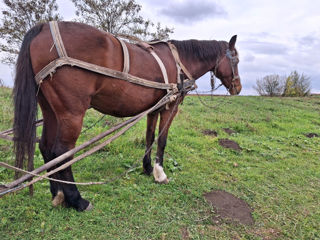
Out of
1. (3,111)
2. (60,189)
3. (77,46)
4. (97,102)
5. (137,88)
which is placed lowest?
(60,189)

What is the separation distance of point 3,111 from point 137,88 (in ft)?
15.9

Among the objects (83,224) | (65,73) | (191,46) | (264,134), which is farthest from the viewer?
(264,134)

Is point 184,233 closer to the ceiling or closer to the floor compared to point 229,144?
closer to the floor

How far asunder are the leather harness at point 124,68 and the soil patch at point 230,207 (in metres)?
1.62

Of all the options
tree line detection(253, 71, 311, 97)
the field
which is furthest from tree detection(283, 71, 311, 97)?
the field

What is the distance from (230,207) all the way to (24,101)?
→ 9.07 feet

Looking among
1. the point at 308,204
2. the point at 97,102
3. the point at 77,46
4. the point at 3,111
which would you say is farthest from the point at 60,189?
the point at 3,111

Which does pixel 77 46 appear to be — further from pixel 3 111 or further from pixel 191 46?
pixel 3 111

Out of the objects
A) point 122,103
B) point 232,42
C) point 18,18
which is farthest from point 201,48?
point 18,18

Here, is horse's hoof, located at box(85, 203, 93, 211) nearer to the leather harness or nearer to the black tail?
the black tail

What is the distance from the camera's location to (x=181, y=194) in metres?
3.13

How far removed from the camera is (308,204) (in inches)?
129

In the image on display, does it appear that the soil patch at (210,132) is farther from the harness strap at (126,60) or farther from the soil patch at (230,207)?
the harness strap at (126,60)

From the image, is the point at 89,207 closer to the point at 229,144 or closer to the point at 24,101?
the point at 24,101
